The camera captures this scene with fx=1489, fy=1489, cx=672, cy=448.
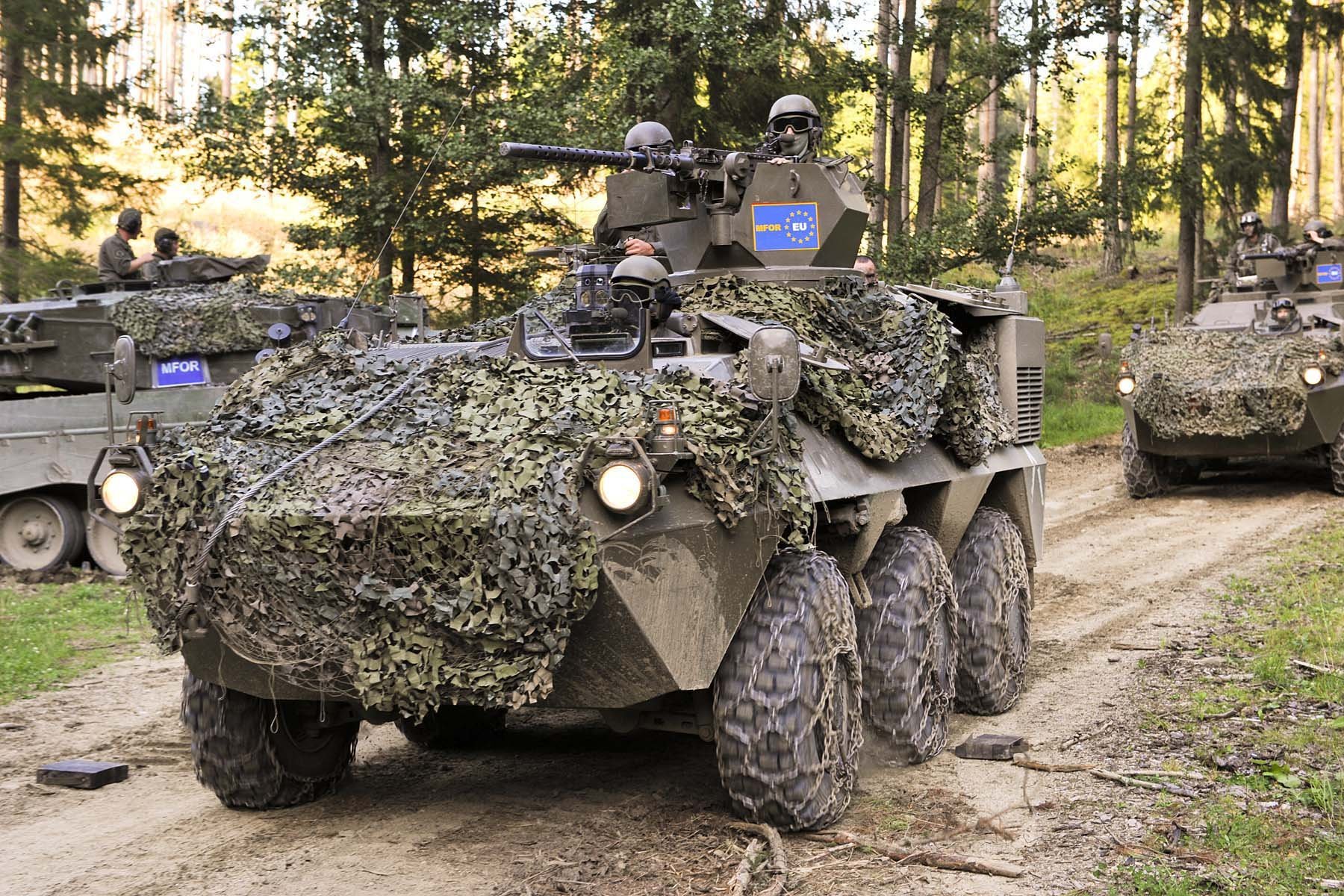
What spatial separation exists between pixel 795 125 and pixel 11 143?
36.6 feet

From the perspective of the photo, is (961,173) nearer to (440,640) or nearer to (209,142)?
(209,142)

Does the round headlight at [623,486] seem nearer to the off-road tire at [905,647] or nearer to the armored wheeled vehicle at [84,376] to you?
the off-road tire at [905,647]

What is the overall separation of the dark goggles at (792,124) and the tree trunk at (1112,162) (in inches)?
477

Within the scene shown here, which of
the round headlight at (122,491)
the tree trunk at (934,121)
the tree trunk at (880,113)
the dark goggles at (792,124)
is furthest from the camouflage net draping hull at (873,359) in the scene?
the tree trunk at (934,121)

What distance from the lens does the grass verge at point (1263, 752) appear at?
4766 millimetres

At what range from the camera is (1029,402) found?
8.83m

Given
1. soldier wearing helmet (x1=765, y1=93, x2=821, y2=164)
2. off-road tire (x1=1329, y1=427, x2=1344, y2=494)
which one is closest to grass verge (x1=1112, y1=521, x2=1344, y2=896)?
soldier wearing helmet (x1=765, y1=93, x2=821, y2=164)

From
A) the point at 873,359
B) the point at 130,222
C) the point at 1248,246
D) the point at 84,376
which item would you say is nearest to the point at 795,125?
the point at 873,359

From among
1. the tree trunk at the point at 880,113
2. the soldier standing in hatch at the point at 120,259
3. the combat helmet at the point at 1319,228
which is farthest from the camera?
the tree trunk at the point at 880,113

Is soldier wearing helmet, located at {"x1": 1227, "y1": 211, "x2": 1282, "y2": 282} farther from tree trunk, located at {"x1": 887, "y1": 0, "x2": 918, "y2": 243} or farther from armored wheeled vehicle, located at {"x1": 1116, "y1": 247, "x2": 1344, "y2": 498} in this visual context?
tree trunk, located at {"x1": 887, "y1": 0, "x2": 918, "y2": 243}

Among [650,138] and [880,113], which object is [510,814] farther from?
[880,113]

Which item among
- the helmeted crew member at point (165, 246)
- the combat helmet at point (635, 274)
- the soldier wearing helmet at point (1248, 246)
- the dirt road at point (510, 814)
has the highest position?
the soldier wearing helmet at point (1248, 246)

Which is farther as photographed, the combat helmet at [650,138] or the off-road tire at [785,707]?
the combat helmet at [650,138]

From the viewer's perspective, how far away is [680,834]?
5352 millimetres
